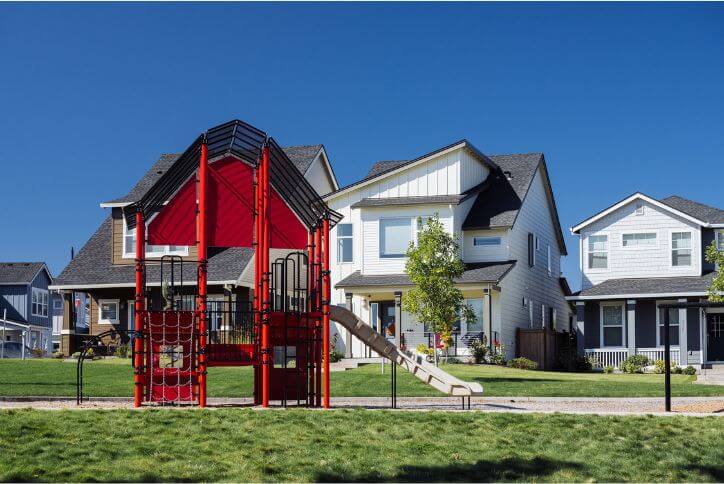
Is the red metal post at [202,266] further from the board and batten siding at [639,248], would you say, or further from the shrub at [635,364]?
the board and batten siding at [639,248]

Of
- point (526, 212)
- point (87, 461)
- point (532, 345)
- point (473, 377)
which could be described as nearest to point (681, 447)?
point (87, 461)

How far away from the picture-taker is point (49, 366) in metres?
32.5

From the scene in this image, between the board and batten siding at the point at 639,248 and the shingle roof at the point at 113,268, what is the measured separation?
15.6 meters

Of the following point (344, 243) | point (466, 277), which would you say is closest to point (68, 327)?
point (344, 243)

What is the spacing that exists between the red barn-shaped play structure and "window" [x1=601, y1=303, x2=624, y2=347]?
22953mm

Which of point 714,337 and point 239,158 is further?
point 714,337

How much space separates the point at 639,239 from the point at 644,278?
5.71 feet

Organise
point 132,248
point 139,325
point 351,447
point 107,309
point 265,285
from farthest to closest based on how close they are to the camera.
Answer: point 132,248 < point 107,309 < point 265,285 < point 139,325 < point 351,447

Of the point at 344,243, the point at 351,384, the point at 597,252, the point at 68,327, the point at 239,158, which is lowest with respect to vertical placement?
the point at 351,384

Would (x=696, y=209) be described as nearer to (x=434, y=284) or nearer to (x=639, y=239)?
(x=639, y=239)

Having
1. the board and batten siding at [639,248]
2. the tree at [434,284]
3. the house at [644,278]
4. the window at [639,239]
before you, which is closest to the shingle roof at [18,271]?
the house at [644,278]

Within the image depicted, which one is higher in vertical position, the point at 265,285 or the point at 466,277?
the point at 466,277

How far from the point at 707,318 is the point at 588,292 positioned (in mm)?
5065

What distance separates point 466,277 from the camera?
39031 millimetres
